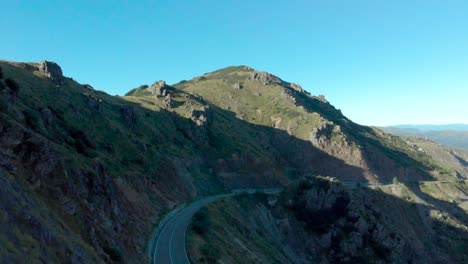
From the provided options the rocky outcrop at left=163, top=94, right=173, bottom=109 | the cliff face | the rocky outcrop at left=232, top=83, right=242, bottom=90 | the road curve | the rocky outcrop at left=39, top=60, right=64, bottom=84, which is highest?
the rocky outcrop at left=232, top=83, right=242, bottom=90

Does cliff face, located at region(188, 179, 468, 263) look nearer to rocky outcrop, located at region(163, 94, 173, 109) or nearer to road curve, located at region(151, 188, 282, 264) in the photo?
road curve, located at region(151, 188, 282, 264)

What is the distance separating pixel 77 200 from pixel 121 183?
66.5 ft

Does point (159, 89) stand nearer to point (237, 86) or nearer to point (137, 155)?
point (237, 86)

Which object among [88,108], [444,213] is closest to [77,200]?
[88,108]

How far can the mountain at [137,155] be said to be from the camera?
89.1ft

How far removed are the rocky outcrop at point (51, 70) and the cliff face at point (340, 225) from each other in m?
46.6

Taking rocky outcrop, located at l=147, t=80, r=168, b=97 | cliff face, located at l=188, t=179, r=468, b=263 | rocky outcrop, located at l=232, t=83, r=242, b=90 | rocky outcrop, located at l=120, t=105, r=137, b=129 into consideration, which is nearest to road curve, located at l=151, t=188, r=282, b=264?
cliff face, located at l=188, t=179, r=468, b=263

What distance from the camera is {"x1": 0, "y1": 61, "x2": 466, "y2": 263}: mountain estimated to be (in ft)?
89.1

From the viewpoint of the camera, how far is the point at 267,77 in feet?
636

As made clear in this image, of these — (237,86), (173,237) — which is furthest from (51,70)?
(237,86)

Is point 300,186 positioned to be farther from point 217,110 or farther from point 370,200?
point 217,110

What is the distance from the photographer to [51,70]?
3169 inches

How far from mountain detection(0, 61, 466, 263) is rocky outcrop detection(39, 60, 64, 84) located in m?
0.29

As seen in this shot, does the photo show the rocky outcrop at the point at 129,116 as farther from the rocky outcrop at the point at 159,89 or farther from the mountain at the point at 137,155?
the rocky outcrop at the point at 159,89
